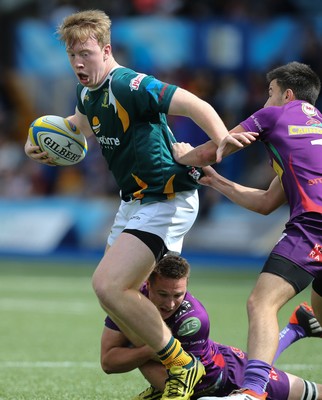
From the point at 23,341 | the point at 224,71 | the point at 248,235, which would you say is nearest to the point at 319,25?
the point at 224,71

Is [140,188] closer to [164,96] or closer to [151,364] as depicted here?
[164,96]

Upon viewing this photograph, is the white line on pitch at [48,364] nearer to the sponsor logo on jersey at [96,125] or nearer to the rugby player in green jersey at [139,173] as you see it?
the rugby player in green jersey at [139,173]

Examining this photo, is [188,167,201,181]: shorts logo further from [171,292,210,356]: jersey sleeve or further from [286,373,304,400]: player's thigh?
[286,373,304,400]: player's thigh

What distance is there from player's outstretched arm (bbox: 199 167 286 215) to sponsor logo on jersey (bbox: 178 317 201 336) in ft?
2.74

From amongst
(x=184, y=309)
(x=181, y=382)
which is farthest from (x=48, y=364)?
(x=181, y=382)

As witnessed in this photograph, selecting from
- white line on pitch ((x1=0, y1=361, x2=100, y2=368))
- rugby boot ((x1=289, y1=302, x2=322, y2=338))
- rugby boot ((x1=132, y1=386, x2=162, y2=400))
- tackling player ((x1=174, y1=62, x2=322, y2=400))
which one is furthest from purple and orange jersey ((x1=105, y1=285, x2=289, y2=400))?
white line on pitch ((x1=0, y1=361, x2=100, y2=368))

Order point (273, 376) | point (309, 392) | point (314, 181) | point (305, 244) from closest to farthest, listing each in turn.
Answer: point (305, 244)
point (314, 181)
point (273, 376)
point (309, 392)

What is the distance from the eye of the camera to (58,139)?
5957 millimetres

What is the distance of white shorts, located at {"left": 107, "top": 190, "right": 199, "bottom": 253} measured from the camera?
5.43m

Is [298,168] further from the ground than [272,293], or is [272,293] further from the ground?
[298,168]

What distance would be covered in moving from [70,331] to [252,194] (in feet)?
11.5

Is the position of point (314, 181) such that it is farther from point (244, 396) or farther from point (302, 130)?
point (244, 396)

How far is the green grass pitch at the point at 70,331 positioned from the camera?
6215 mm

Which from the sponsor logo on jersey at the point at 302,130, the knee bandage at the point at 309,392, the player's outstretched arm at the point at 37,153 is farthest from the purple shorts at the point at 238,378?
the player's outstretched arm at the point at 37,153
